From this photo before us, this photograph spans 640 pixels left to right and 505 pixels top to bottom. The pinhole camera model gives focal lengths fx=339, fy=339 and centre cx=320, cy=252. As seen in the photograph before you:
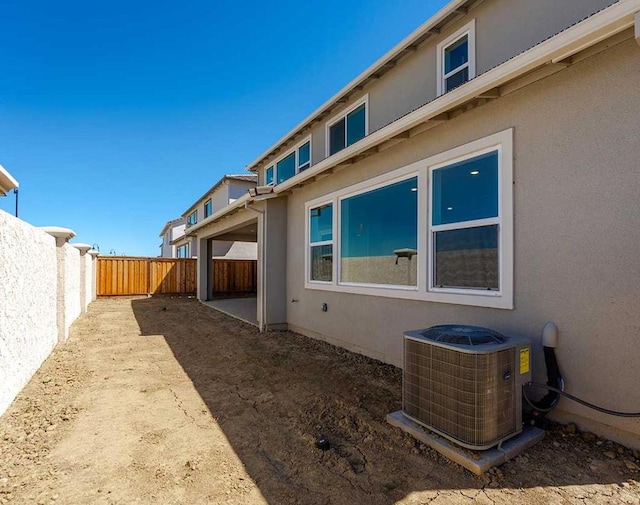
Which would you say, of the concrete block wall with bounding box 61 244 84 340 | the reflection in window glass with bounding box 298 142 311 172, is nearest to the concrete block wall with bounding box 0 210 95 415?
the concrete block wall with bounding box 61 244 84 340

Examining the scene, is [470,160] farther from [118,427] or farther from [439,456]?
[118,427]

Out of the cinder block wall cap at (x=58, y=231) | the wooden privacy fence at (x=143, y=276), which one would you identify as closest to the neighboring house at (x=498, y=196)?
the cinder block wall cap at (x=58, y=231)

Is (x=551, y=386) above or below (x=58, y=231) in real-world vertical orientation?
below

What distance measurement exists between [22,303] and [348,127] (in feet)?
21.9

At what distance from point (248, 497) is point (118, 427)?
184cm

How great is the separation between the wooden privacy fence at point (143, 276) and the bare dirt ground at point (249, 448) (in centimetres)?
1208

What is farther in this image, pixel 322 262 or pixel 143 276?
pixel 143 276

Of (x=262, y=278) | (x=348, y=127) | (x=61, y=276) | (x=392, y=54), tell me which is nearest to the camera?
(x=392, y=54)

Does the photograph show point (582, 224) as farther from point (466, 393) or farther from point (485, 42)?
point (485, 42)

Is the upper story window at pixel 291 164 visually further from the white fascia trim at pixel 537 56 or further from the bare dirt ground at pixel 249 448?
the bare dirt ground at pixel 249 448

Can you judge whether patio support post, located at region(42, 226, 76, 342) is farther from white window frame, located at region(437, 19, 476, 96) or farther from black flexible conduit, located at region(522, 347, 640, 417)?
black flexible conduit, located at region(522, 347, 640, 417)

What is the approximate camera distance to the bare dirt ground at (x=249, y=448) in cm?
230

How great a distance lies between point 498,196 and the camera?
145 inches

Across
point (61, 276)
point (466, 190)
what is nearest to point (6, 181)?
point (61, 276)
